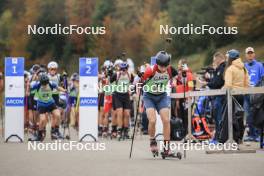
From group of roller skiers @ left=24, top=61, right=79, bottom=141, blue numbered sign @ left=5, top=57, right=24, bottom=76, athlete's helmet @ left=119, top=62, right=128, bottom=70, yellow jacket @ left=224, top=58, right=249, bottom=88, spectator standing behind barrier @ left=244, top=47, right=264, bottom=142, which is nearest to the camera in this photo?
yellow jacket @ left=224, top=58, right=249, bottom=88

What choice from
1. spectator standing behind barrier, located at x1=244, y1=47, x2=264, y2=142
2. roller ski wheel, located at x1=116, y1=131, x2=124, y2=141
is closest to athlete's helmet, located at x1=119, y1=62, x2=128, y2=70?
roller ski wheel, located at x1=116, y1=131, x2=124, y2=141

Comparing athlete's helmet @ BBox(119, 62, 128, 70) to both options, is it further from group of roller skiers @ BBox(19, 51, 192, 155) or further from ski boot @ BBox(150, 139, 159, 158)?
ski boot @ BBox(150, 139, 159, 158)

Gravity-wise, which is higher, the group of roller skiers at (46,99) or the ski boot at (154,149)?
the group of roller skiers at (46,99)

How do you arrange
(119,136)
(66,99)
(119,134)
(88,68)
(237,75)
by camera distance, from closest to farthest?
(237,75), (88,68), (119,136), (119,134), (66,99)

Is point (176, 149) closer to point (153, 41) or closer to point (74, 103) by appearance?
point (74, 103)

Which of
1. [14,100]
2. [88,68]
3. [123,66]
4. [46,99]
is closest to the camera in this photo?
[88,68]

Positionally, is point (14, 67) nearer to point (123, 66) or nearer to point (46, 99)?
point (46, 99)

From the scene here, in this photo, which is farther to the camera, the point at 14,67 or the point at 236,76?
the point at 14,67

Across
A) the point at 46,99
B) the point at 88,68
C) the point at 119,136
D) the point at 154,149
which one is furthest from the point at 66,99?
the point at 154,149

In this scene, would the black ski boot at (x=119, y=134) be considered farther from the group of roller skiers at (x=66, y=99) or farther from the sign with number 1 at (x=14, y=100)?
the sign with number 1 at (x=14, y=100)

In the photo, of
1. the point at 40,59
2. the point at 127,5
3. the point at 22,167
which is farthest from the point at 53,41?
the point at 22,167

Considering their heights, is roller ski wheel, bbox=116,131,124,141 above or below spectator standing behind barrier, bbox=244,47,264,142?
below

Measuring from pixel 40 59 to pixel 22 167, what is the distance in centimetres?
4939

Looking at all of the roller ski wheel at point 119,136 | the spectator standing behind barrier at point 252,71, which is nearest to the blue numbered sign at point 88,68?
the roller ski wheel at point 119,136
